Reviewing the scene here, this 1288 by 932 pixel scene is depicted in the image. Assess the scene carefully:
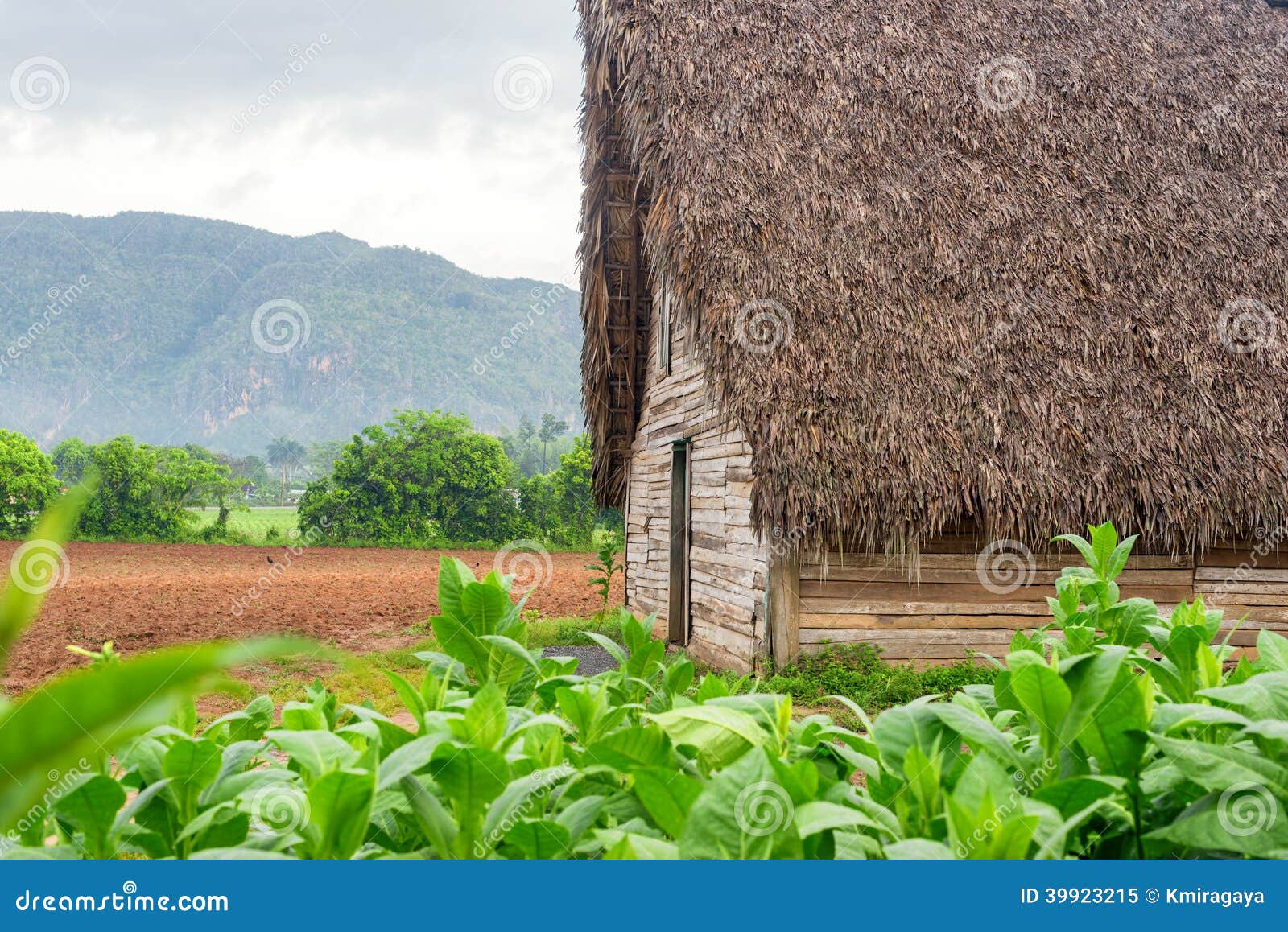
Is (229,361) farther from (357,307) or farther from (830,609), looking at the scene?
(830,609)

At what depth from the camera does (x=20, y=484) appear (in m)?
24.7

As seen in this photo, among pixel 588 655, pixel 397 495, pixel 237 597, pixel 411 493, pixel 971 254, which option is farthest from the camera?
pixel 411 493

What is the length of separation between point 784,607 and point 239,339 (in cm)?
10538

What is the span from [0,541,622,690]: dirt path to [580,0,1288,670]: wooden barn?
3.21 meters

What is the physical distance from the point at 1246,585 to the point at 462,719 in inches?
374

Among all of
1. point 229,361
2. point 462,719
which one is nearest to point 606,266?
point 462,719

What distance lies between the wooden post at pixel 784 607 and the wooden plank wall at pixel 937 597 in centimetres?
7

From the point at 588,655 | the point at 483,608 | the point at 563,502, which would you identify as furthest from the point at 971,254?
the point at 563,502

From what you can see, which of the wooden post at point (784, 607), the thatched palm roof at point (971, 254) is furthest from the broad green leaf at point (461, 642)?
the wooden post at point (784, 607)

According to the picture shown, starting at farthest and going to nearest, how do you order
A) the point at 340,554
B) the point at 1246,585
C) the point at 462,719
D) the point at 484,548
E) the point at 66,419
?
the point at 66,419 → the point at 484,548 → the point at 340,554 → the point at 1246,585 → the point at 462,719

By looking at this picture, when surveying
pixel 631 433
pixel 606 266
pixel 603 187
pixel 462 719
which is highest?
pixel 603 187

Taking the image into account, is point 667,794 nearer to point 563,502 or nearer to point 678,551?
point 678,551

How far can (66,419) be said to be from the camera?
92.5 metres

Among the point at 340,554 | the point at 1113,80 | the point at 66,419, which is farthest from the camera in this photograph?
the point at 66,419
